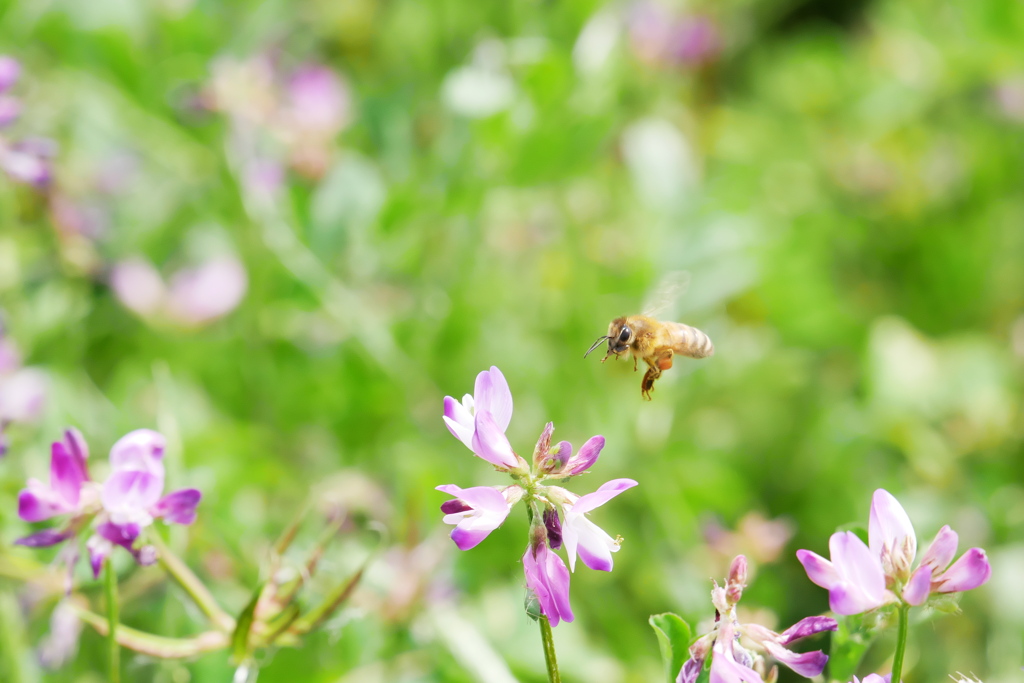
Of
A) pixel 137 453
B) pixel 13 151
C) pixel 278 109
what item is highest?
pixel 278 109

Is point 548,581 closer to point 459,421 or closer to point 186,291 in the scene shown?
point 459,421

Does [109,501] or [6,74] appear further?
[6,74]

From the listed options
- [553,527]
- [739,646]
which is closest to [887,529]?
[739,646]

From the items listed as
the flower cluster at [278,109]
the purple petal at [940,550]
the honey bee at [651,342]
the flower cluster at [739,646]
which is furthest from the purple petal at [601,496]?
the flower cluster at [278,109]

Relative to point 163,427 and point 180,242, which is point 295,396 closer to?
point 180,242

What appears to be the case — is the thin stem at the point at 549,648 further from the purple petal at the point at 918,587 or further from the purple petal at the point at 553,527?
the purple petal at the point at 918,587

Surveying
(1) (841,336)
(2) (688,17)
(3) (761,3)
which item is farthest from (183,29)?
(3) (761,3)

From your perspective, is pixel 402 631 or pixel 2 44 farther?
pixel 2 44

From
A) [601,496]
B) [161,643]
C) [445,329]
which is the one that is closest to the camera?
[601,496]
